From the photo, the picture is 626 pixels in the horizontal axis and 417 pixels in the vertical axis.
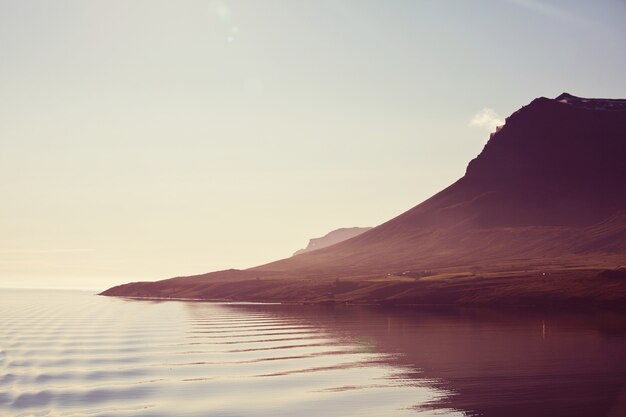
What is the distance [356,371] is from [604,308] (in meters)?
109

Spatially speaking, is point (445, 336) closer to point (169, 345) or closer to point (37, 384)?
point (169, 345)

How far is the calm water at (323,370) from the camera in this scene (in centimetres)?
5306

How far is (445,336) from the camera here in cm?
10344

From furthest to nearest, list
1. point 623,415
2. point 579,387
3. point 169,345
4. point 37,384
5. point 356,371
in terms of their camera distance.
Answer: point 169,345 → point 356,371 → point 37,384 → point 579,387 → point 623,415

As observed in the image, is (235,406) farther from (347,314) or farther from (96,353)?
(347,314)

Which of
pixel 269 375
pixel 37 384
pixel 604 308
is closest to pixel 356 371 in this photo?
pixel 269 375

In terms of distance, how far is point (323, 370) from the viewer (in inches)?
2815

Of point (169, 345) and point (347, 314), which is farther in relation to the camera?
point (347, 314)

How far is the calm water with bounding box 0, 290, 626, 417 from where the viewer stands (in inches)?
2089

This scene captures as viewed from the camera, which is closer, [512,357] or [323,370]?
[323,370]

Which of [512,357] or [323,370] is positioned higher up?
[323,370]

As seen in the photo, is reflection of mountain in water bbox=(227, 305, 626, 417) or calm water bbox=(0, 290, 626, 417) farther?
reflection of mountain in water bbox=(227, 305, 626, 417)

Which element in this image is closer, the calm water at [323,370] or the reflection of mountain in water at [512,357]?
the calm water at [323,370]

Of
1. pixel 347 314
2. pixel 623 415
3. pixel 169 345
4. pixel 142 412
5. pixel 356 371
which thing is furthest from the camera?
pixel 347 314
